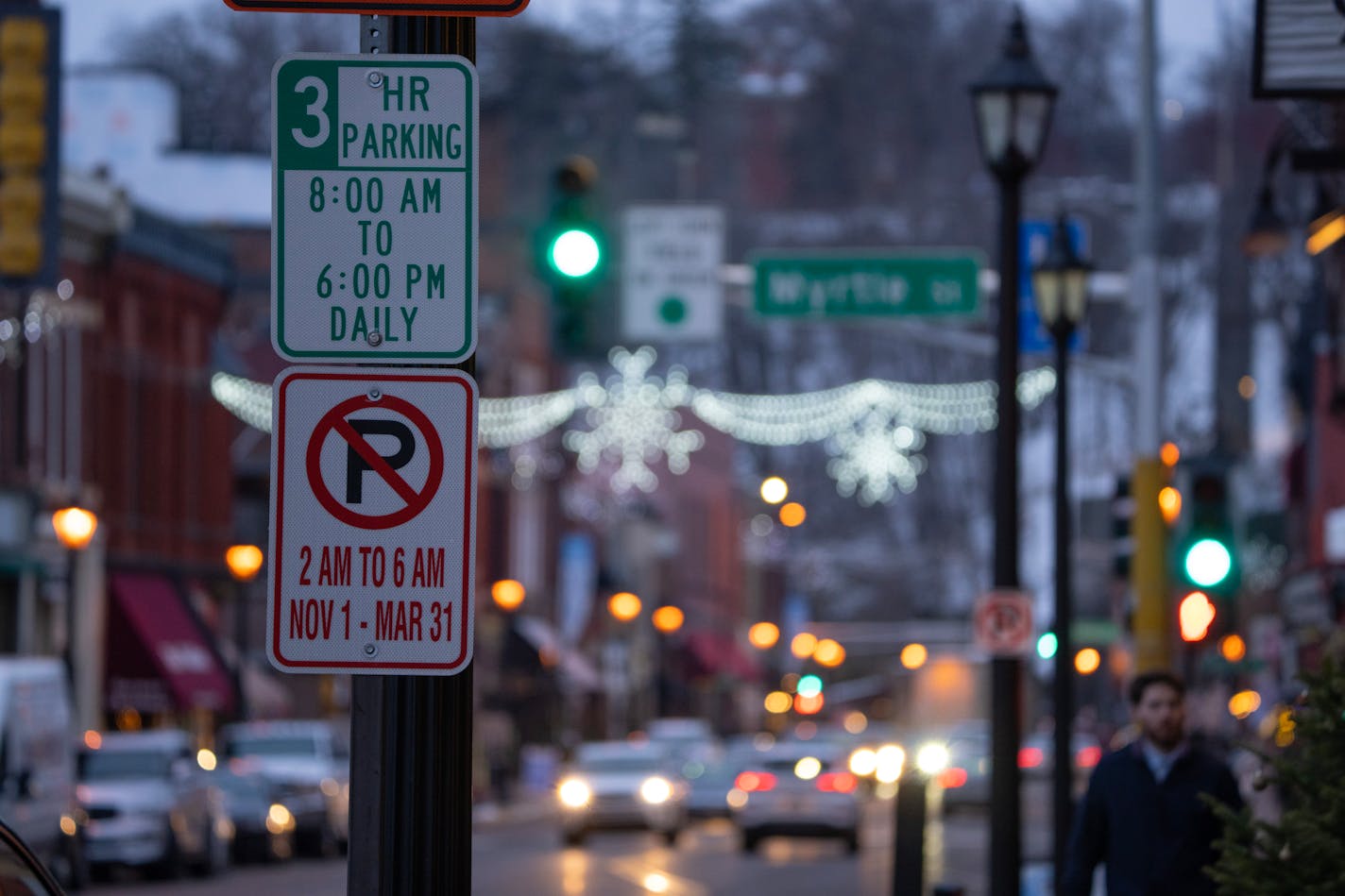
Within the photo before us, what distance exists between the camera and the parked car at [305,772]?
36500 mm

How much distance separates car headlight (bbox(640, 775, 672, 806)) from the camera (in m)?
40.0

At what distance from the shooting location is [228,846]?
1342 inches

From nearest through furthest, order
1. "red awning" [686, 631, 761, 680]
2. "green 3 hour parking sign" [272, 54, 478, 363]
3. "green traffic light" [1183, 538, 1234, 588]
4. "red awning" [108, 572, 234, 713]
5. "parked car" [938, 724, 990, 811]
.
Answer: "green 3 hour parking sign" [272, 54, 478, 363] < "green traffic light" [1183, 538, 1234, 588] < "red awning" [108, 572, 234, 713] < "parked car" [938, 724, 990, 811] < "red awning" [686, 631, 761, 680]

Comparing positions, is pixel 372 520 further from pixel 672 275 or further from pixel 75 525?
pixel 75 525

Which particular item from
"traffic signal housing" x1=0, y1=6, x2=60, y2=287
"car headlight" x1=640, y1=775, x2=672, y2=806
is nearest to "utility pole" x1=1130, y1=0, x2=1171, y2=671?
"traffic signal housing" x1=0, y1=6, x2=60, y2=287

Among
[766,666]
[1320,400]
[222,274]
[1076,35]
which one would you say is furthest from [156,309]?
[766,666]

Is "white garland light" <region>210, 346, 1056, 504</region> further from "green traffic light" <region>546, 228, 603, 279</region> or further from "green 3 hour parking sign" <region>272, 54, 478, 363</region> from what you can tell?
"green 3 hour parking sign" <region>272, 54, 478, 363</region>

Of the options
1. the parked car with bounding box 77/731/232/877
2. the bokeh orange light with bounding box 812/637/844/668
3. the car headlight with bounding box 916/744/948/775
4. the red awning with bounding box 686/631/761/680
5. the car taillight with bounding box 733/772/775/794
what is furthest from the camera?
the red awning with bounding box 686/631/761/680

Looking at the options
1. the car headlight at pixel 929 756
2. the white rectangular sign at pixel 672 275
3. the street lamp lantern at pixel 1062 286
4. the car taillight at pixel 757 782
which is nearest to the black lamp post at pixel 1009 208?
the street lamp lantern at pixel 1062 286

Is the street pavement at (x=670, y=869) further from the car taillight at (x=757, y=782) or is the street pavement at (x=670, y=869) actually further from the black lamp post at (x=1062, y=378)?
the black lamp post at (x=1062, y=378)

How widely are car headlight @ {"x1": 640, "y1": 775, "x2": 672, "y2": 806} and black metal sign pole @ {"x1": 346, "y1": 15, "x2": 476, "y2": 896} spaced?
3402 cm

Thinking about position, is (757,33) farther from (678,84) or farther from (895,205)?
(895,205)

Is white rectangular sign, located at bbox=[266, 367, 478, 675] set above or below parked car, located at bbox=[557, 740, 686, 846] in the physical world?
above

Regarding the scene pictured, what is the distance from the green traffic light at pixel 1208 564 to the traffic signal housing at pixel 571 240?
14.5ft
